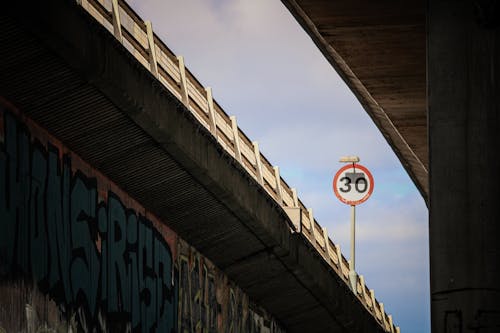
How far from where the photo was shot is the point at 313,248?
34406 millimetres

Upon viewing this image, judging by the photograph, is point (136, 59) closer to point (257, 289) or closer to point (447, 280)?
point (447, 280)

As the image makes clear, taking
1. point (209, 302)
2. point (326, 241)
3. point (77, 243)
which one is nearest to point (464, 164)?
point (77, 243)

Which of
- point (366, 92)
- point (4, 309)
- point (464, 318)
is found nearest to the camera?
point (464, 318)

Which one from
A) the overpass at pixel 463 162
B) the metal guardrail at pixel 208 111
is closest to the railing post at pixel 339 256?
the metal guardrail at pixel 208 111

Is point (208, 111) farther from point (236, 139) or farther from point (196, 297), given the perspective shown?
point (196, 297)

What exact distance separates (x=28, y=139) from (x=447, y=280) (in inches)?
318

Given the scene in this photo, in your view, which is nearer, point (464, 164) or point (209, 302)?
point (464, 164)

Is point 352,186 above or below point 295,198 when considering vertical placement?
above

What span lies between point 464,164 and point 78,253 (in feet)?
29.0

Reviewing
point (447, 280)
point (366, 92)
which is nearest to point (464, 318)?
point (447, 280)

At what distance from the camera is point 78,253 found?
22859mm

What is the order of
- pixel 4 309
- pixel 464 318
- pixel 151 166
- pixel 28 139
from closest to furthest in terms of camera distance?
pixel 464 318 → pixel 4 309 → pixel 28 139 → pixel 151 166

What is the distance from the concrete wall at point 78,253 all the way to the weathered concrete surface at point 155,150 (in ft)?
1.31

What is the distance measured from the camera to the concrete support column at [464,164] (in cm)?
1614
